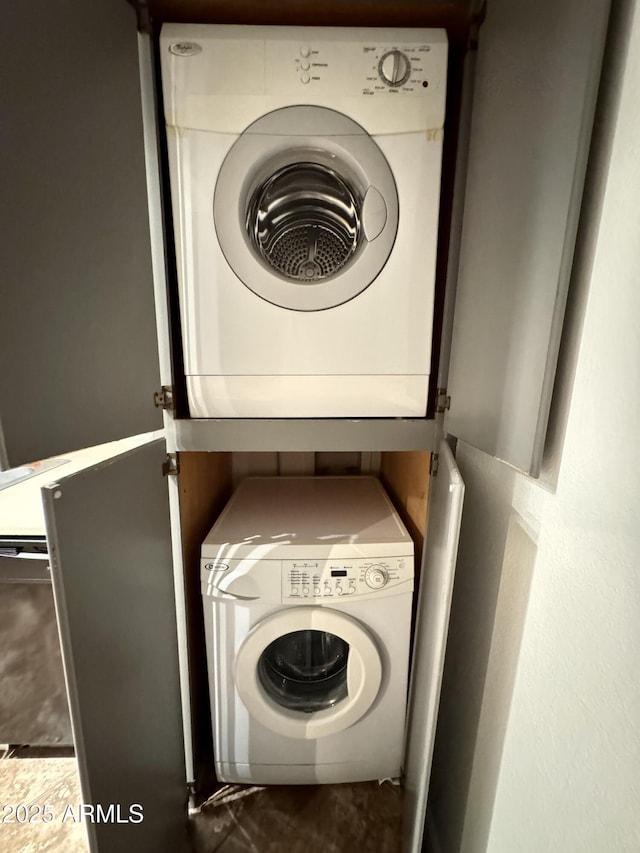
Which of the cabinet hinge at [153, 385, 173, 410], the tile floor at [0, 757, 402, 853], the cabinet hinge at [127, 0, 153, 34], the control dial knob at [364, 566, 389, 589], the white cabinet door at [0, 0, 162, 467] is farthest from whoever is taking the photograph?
the tile floor at [0, 757, 402, 853]

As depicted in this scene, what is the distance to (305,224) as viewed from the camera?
3.60 ft

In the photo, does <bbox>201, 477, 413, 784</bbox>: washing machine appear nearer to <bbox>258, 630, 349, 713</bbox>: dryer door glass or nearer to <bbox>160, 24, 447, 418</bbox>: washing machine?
<bbox>258, 630, 349, 713</bbox>: dryer door glass

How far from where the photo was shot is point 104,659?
0.79m

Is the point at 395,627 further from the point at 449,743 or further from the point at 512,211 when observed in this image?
the point at 512,211

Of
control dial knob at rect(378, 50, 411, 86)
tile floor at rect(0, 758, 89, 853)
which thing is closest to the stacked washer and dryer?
control dial knob at rect(378, 50, 411, 86)

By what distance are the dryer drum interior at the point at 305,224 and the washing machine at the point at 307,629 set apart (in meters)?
0.70

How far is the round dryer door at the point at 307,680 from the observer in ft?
3.73

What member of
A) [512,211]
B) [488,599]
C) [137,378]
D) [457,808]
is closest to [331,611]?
[488,599]

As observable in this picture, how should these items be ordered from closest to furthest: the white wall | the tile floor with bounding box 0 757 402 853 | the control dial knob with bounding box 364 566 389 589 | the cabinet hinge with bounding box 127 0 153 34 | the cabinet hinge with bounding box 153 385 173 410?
the white wall → the cabinet hinge with bounding box 127 0 153 34 → the cabinet hinge with bounding box 153 385 173 410 → the control dial knob with bounding box 364 566 389 589 → the tile floor with bounding box 0 757 402 853

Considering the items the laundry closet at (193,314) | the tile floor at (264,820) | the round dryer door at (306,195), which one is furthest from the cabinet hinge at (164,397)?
the tile floor at (264,820)

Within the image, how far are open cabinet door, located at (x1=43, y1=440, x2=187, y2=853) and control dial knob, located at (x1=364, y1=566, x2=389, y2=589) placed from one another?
1.66 feet

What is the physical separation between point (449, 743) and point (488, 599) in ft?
1.69

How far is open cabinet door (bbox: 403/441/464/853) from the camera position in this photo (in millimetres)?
863

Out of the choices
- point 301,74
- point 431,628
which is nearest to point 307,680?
point 431,628
